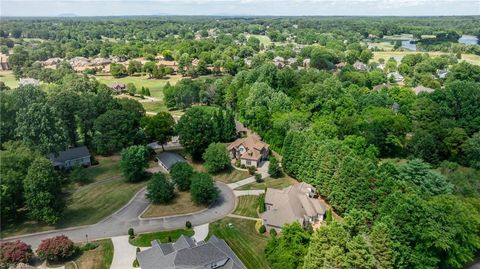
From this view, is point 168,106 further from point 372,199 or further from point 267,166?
point 372,199

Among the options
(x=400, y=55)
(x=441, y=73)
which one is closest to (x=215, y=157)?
(x=441, y=73)

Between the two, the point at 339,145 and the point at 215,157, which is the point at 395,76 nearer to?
the point at 339,145

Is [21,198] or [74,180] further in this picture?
[74,180]

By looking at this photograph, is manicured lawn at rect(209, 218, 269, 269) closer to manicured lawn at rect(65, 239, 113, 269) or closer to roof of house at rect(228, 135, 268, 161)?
manicured lawn at rect(65, 239, 113, 269)

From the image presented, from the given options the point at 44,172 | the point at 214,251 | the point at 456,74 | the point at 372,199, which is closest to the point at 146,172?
the point at 44,172

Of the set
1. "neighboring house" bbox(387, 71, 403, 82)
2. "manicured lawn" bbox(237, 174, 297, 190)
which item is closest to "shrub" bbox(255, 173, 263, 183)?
"manicured lawn" bbox(237, 174, 297, 190)

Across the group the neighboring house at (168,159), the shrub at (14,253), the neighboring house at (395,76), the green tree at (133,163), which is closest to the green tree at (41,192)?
the shrub at (14,253)
